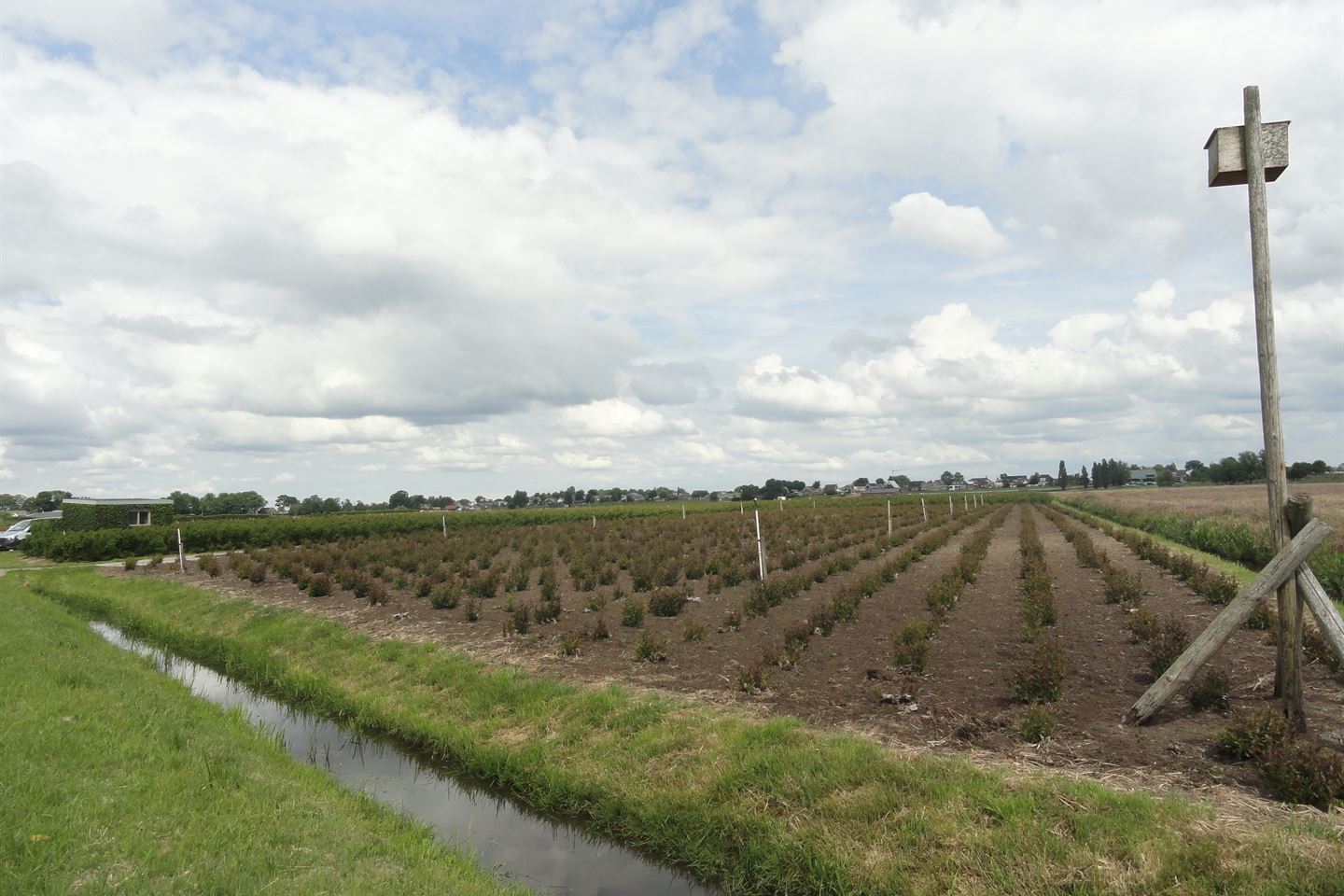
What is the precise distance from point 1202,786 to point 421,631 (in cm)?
1223

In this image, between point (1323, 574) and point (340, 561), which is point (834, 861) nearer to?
point (1323, 574)

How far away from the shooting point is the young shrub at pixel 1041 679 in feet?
25.9

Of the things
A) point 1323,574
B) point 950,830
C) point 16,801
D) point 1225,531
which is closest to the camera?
point 950,830

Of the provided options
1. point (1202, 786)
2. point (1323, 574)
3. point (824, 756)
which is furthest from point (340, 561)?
point (1323, 574)

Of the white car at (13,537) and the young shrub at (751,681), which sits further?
the white car at (13,537)

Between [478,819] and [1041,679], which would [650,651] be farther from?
[1041,679]

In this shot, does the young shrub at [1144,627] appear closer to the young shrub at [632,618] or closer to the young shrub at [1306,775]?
the young shrub at [1306,775]

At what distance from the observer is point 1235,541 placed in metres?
23.4

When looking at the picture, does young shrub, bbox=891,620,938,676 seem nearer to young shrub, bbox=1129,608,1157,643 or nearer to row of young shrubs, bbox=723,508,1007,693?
row of young shrubs, bbox=723,508,1007,693

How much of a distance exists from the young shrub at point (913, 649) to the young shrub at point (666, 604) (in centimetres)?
517

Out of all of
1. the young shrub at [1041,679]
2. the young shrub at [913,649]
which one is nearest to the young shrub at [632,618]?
the young shrub at [913,649]

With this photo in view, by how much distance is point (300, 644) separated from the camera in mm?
13742

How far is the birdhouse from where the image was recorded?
668cm

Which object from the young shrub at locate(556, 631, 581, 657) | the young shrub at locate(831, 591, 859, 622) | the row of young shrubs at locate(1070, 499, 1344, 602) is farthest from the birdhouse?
the young shrub at locate(556, 631, 581, 657)
